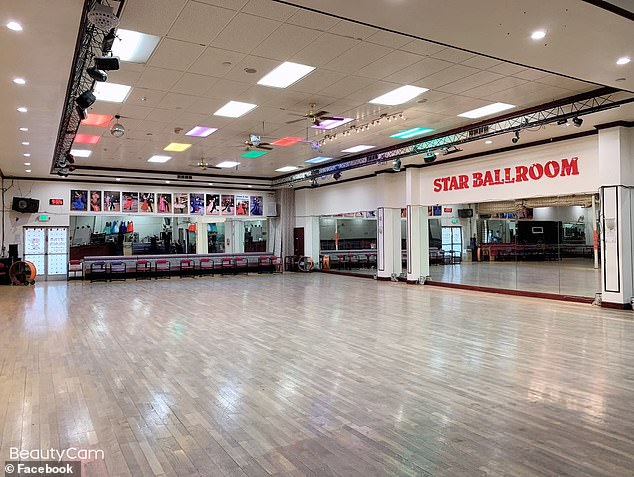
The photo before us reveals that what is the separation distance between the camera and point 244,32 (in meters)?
5.25

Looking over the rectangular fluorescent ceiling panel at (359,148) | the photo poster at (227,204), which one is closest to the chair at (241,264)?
the photo poster at (227,204)

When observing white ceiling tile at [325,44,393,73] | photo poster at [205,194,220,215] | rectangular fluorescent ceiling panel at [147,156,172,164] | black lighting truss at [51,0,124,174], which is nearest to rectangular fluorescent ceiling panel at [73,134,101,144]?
black lighting truss at [51,0,124,174]

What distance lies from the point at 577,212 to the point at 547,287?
6.41 m

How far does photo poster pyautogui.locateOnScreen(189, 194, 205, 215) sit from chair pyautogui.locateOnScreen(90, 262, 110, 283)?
375 cm

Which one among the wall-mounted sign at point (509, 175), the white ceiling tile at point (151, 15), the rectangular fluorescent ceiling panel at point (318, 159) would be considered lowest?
the wall-mounted sign at point (509, 175)

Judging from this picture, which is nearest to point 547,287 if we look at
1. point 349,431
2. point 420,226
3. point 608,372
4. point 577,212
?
point 420,226

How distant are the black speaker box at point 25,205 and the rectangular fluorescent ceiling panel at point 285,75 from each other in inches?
461

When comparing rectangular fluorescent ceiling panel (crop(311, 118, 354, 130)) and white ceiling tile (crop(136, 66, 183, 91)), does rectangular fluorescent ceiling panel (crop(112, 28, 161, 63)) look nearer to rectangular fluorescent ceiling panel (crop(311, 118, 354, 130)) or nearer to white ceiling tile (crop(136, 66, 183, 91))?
white ceiling tile (crop(136, 66, 183, 91))

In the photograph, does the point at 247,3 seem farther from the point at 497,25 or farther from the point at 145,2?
the point at 497,25

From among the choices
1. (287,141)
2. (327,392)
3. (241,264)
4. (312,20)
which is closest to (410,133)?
(287,141)

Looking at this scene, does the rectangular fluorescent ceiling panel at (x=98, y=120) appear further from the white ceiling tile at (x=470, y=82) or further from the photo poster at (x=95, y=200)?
the photo poster at (x=95, y=200)

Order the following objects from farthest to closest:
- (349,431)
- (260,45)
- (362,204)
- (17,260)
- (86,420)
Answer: (362,204) < (17,260) < (260,45) < (86,420) < (349,431)

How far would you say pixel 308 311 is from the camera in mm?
8656

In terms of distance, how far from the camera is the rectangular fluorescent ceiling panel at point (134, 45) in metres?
5.33
